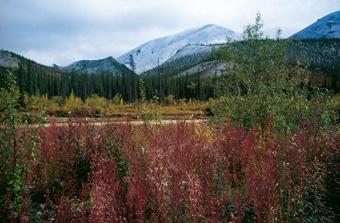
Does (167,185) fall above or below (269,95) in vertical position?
below

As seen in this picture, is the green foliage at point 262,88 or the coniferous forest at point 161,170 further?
the green foliage at point 262,88

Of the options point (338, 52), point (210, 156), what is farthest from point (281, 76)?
point (338, 52)

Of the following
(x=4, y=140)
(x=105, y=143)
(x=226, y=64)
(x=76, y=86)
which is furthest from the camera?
(x=76, y=86)

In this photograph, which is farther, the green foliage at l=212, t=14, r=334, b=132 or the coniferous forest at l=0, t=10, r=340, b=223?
the green foliage at l=212, t=14, r=334, b=132

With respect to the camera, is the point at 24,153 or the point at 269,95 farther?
the point at 269,95

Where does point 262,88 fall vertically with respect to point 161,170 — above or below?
above

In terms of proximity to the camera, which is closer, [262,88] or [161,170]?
[161,170]

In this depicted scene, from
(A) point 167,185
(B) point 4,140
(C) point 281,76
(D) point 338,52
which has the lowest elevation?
(A) point 167,185

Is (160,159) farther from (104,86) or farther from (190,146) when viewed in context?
(104,86)

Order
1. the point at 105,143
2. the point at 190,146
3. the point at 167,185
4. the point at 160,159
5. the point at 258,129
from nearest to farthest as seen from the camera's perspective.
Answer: the point at 167,185
the point at 160,159
the point at 190,146
the point at 105,143
the point at 258,129

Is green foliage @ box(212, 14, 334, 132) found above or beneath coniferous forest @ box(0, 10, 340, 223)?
above

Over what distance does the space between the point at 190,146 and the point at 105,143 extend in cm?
153

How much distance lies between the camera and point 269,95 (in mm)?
12383

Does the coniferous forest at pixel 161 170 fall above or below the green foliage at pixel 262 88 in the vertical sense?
below
